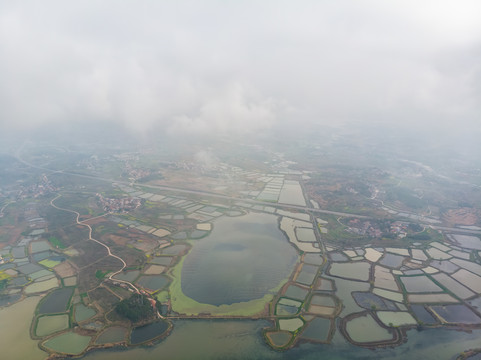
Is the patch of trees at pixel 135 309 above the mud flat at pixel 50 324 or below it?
above

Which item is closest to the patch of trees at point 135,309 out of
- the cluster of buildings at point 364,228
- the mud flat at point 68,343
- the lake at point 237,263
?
the mud flat at point 68,343

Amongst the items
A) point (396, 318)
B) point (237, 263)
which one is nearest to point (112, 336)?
point (237, 263)

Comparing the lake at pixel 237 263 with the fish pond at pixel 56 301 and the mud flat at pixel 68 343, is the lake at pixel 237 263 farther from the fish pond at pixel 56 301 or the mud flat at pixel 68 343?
the fish pond at pixel 56 301

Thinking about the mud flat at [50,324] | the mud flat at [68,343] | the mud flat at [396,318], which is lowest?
the mud flat at [50,324]

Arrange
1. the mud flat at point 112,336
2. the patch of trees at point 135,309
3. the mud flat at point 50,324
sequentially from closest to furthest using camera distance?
the mud flat at point 112,336
the mud flat at point 50,324
the patch of trees at point 135,309

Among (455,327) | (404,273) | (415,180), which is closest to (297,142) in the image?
(415,180)

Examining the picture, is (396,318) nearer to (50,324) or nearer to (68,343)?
(68,343)

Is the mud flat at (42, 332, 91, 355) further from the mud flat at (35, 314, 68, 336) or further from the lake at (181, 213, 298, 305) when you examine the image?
the lake at (181, 213, 298, 305)

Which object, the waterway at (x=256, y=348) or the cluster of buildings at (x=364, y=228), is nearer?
the waterway at (x=256, y=348)

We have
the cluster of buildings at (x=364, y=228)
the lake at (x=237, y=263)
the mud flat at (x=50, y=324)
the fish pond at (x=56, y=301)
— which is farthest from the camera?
the cluster of buildings at (x=364, y=228)
